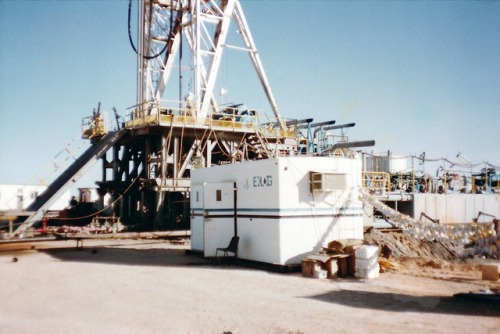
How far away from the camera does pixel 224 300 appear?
847 cm

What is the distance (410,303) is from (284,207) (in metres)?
4.33

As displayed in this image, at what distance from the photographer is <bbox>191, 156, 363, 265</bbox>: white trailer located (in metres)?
11.7

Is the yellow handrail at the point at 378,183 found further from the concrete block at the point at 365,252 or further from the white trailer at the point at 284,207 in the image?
the concrete block at the point at 365,252

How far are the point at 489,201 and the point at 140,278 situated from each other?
21.4 metres

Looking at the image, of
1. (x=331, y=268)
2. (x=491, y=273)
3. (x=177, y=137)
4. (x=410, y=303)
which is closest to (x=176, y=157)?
(x=177, y=137)

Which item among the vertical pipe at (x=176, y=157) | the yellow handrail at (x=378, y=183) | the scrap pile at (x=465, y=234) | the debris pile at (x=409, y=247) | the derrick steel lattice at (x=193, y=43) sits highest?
the derrick steel lattice at (x=193, y=43)

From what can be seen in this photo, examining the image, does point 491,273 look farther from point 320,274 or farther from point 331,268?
point 320,274

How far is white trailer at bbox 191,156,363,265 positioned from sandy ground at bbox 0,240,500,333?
0.85 meters

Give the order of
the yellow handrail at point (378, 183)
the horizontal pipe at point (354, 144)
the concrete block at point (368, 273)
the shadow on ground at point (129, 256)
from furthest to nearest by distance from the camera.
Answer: the horizontal pipe at point (354, 144), the yellow handrail at point (378, 183), the shadow on ground at point (129, 256), the concrete block at point (368, 273)

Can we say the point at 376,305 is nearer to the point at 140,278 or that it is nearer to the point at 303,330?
the point at 303,330

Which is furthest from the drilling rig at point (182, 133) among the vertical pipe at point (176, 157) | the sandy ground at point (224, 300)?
the sandy ground at point (224, 300)

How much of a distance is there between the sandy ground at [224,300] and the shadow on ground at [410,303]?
0.06ft

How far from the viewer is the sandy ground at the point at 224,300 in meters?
6.74

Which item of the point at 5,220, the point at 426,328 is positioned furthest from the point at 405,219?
the point at 5,220
